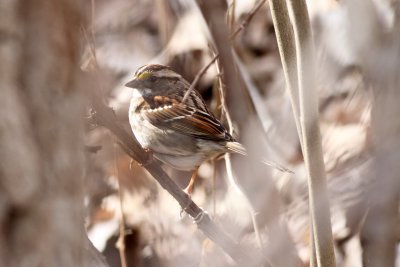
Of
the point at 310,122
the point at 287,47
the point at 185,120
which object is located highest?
the point at 287,47

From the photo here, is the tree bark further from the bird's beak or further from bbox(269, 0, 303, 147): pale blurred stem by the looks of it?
the bird's beak

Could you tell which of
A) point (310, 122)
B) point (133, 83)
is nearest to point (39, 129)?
point (310, 122)

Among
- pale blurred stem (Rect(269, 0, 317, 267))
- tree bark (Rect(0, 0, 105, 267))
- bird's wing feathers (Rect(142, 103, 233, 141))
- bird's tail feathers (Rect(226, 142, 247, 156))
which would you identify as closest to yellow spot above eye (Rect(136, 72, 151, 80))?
bird's wing feathers (Rect(142, 103, 233, 141))

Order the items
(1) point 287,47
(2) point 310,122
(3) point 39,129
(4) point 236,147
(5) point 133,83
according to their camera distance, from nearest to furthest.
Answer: (3) point 39,129 < (2) point 310,122 < (1) point 287,47 < (4) point 236,147 < (5) point 133,83

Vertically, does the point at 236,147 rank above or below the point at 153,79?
below

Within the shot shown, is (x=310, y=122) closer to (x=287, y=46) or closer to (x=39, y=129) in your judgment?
(x=287, y=46)

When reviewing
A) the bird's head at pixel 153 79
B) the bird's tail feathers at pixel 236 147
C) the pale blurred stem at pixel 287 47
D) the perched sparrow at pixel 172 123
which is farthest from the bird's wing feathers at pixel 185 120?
the pale blurred stem at pixel 287 47

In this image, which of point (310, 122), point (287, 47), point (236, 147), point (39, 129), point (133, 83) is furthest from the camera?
point (133, 83)

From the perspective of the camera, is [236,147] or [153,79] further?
[153,79]
